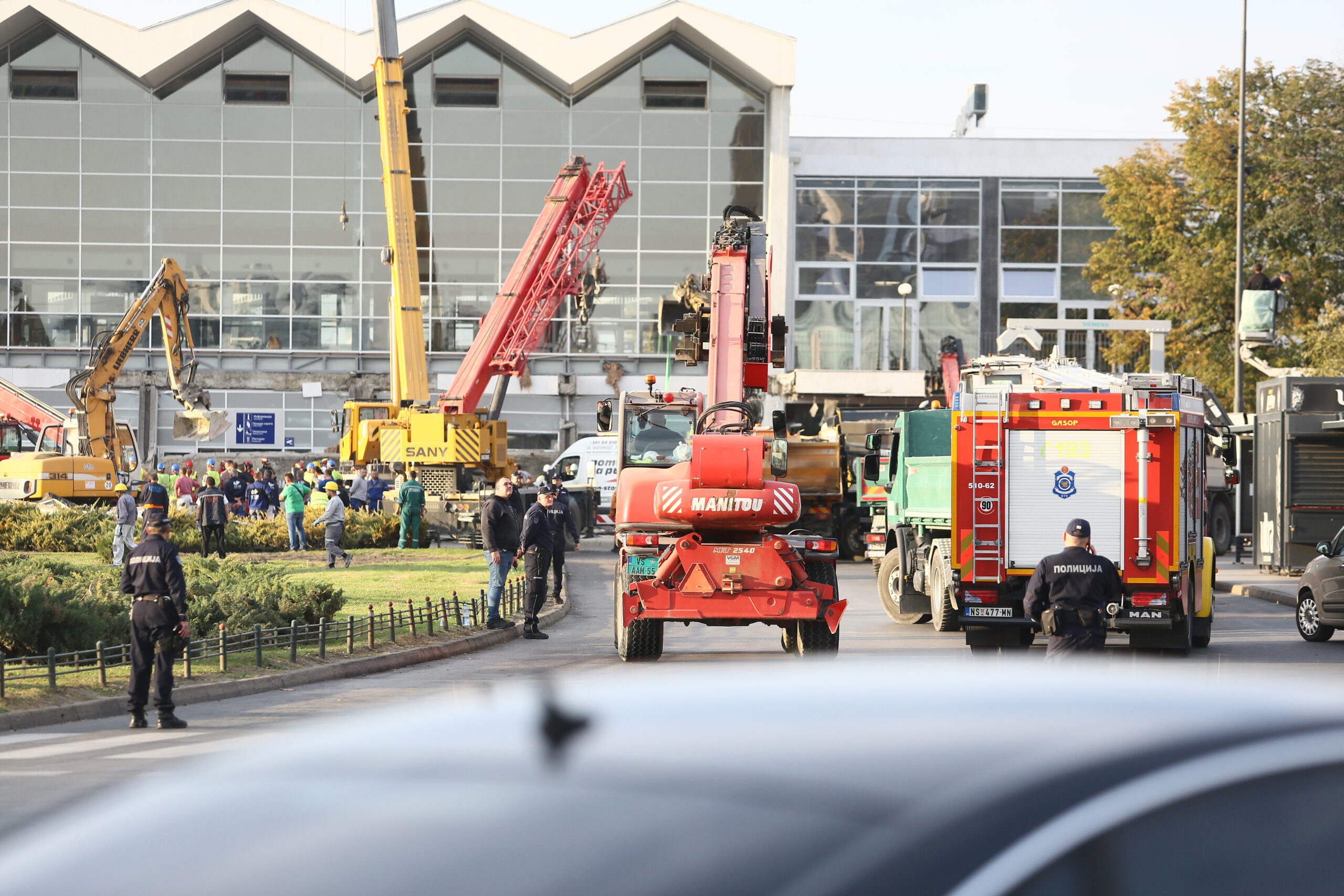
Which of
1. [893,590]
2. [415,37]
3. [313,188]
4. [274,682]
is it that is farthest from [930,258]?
[274,682]

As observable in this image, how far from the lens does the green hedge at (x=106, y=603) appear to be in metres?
14.5

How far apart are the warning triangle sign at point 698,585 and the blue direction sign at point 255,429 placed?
42.7m

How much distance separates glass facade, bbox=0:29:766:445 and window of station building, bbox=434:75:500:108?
0.06m

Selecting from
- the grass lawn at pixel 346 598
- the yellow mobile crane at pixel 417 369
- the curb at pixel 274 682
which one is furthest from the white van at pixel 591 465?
the curb at pixel 274 682

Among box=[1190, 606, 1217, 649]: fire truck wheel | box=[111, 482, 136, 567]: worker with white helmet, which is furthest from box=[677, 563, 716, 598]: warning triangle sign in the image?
box=[111, 482, 136, 567]: worker with white helmet

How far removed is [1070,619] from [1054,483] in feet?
18.5

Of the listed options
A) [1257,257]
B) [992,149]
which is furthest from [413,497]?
[992,149]

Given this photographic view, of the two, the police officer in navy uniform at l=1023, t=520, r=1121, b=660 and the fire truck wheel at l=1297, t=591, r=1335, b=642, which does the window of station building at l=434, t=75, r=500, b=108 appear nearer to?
the fire truck wheel at l=1297, t=591, r=1335, b=642

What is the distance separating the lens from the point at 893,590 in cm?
2088

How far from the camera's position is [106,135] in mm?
55438

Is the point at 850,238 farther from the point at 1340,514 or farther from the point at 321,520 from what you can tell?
the point at 321,520

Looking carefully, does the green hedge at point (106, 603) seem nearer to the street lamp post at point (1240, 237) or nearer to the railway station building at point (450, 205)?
the street lamp post at point (1240, 237)

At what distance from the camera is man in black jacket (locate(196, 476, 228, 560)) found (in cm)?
2784

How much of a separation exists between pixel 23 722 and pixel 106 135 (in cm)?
4849
